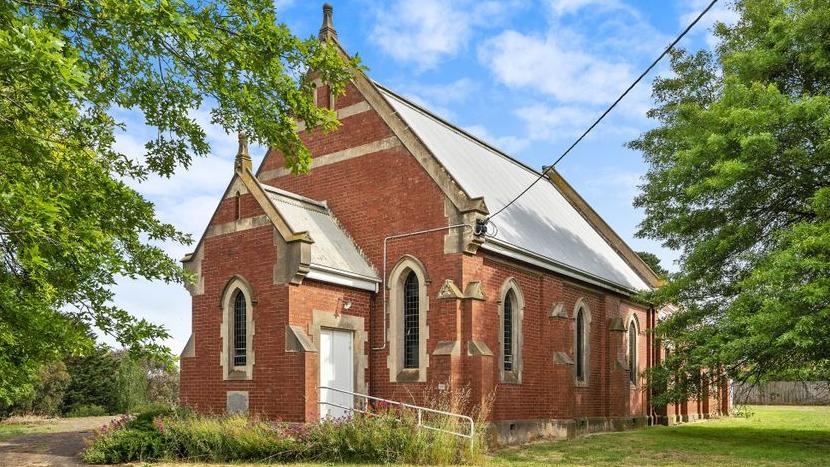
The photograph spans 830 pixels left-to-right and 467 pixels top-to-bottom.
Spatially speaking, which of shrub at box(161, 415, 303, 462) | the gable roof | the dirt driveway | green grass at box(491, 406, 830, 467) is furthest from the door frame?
the dirt driveway

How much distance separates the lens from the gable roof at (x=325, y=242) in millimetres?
19031

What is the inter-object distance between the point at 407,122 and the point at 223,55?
33.7 feet

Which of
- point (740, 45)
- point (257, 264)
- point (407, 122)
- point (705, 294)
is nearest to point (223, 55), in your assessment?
point (257, 264)

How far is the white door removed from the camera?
61.6 feet

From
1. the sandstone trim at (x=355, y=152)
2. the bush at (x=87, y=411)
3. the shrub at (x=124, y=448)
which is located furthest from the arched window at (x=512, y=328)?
the bush at (x=87, y=411)

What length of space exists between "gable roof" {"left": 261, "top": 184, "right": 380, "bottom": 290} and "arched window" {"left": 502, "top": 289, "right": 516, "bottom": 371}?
3890 millimetres

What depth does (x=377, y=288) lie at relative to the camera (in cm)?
2053

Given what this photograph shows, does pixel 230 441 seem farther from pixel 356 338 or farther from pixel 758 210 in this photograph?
pixel 758 210

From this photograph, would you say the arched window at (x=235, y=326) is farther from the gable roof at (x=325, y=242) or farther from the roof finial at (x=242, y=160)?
the roof finial at (x=242, y=160)

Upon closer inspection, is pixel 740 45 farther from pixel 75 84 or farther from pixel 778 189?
pixel 75 84

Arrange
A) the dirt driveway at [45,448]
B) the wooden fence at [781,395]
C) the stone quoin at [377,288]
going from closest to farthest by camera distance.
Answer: the dirt driveway at [45,448]
the stone quoin at [377,288]
the wooden fence at [781,395]

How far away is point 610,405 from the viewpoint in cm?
2586

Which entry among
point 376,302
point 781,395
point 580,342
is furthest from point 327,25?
point 781,395

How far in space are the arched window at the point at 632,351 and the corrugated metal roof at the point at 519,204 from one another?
5.42 ft
